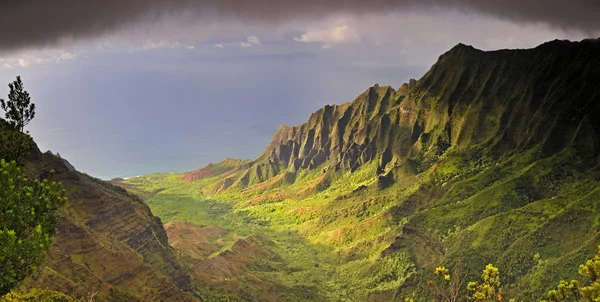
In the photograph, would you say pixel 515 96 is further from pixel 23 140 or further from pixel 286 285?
pixel 23 140

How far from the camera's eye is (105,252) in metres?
63.9

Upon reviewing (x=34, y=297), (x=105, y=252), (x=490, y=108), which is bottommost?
(x=105, y=252)

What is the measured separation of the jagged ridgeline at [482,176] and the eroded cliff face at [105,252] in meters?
42.5

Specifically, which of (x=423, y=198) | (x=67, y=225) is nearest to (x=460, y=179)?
(x=423, y=198)

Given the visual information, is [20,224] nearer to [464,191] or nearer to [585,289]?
[585,289]

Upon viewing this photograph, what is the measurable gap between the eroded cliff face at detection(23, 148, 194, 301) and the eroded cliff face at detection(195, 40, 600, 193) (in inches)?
3186

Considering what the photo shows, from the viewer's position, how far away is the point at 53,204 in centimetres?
3164

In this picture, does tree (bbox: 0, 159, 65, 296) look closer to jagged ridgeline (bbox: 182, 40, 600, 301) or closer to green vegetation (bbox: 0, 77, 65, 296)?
green vegetation (bbox: 0, 77, 65, 296)

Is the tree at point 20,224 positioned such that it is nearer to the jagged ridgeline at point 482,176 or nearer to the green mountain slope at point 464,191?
the green mountain slope at point 464,191

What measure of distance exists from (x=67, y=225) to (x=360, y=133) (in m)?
132

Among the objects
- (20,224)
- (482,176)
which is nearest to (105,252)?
(20,224)

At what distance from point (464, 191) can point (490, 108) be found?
35.3 metres

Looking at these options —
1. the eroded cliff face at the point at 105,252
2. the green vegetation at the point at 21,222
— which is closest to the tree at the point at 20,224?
the green vegetation at the point at 21,222

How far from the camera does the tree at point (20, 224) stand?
27.6 metres
